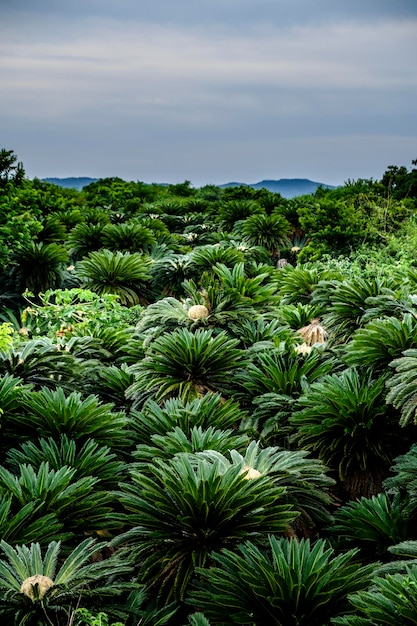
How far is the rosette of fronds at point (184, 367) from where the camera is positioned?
4.59m

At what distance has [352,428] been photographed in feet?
13.5

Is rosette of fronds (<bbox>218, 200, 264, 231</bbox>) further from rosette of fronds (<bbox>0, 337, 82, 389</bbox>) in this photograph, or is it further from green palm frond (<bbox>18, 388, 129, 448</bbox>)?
green palm frond (<bbox>18, 388, 129, 448</bbox>)

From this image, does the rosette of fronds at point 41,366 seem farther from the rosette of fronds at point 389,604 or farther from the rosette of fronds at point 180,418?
the rosette of fronds at point 389,604

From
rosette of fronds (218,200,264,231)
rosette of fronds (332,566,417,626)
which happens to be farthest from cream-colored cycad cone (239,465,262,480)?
rosette of fronds (218,200,264,231)

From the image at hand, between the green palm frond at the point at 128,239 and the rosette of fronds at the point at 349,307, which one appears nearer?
the rosette of fronds at the point at 349,307

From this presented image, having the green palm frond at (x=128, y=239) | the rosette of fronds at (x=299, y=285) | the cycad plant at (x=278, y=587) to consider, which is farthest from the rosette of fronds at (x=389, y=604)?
the green palm frond at (x=128, y=239)

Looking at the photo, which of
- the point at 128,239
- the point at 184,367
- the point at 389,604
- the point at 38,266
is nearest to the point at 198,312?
the point at 184,367

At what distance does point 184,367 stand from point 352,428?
123cm

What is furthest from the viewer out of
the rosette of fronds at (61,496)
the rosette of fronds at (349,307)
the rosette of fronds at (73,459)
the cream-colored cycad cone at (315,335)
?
the cream-colored cycad cone at (315,335)

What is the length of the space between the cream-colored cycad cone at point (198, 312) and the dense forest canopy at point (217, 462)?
19mm

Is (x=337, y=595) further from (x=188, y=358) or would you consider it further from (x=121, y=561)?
(x=188, y=358)

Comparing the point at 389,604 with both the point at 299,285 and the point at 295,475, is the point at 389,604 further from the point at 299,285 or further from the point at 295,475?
the point at 299,285

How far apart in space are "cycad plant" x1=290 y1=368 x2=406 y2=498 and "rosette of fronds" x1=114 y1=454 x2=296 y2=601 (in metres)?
1.33

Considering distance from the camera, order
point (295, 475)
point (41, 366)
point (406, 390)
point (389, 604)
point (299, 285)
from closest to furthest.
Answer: point (389, 604) → point (295, 475) → point (406, 390) → point (41, 366) → point (299, 285)
